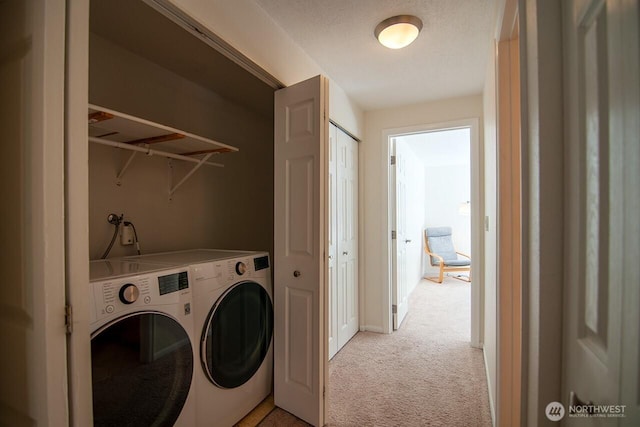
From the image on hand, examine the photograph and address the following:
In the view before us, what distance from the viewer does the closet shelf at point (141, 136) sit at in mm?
1176

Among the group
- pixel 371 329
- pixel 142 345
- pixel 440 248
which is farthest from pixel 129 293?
pixel 440 248

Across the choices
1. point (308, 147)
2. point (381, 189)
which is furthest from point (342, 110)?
point (308, 147)

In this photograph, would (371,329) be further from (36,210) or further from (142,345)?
(36,210)

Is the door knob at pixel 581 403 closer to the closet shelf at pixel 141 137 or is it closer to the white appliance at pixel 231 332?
the white appliance at pixel 231 332

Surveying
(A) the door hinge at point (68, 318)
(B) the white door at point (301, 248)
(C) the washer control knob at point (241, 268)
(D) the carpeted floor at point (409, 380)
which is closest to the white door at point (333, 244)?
(D) the carpeted floor at point (409, 380)

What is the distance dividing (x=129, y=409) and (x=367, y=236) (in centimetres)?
242

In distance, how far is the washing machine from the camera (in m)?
0.99

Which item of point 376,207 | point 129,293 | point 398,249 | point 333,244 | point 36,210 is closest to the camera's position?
point 36,210

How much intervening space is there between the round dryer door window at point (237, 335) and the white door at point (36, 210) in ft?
1.97

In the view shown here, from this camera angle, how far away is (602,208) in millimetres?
550

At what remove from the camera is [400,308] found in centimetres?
334

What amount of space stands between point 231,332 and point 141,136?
109 centimetres

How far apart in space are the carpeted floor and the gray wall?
1246mm

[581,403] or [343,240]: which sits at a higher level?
[343,240]
